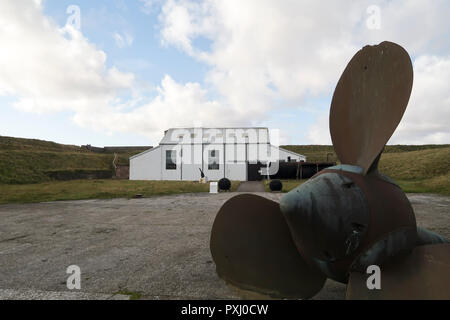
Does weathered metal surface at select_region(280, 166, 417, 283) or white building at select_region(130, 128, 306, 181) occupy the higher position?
white building at select_region(130, 128, 306, 181)

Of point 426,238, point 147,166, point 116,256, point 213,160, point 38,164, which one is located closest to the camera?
point 426,238

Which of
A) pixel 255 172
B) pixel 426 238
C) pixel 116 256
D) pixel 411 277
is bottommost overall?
pixel 116 256

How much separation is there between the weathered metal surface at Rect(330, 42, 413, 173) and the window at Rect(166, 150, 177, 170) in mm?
26650

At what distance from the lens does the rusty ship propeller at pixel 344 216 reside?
1923 mm

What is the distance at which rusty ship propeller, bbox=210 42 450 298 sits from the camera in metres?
1.92

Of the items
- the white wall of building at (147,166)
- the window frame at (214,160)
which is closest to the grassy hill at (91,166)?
the white wall of building at (147,166)

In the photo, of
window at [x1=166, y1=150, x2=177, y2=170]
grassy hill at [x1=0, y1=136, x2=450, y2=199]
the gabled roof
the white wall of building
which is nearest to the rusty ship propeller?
grassy hill at [x1=0, y1=136, x2=450, y2=199]

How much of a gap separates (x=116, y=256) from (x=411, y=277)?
445cm

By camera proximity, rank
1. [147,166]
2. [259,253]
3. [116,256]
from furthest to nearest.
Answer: [147,166]
[116,256]
[259,253]

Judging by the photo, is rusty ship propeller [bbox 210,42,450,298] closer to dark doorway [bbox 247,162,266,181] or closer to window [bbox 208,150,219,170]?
dark doorway [bbox 247,162,266,181]

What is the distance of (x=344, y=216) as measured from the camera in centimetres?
188

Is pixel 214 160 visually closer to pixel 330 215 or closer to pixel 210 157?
pixel 210 157

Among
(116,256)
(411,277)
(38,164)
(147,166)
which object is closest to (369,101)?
(411,277)

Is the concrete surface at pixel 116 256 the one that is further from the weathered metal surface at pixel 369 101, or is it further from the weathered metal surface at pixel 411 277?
the weathered metal surface at pixel 369 101
